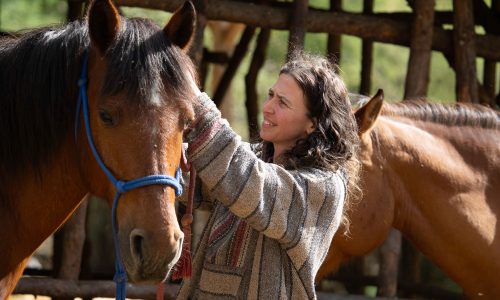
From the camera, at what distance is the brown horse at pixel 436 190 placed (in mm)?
3857

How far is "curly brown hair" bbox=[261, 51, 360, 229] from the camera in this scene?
2.59 m

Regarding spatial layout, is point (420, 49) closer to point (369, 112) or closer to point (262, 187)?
point (369, 112)

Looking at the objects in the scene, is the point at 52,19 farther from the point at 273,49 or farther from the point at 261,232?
the point at 261,232

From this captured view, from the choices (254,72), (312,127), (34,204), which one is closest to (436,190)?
(312,127)

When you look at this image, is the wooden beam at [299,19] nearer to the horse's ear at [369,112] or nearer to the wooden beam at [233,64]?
the horse's ear at [369,112]

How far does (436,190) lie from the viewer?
3.95 meters

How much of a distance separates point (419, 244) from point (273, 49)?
29.6 feet

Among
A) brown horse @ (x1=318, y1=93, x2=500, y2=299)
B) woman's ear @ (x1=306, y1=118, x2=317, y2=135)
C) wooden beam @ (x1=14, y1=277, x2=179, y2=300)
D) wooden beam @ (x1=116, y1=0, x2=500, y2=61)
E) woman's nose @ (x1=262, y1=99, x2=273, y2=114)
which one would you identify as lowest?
wooden beam @ (x1=14, y1=277, x2=179, y2=300)

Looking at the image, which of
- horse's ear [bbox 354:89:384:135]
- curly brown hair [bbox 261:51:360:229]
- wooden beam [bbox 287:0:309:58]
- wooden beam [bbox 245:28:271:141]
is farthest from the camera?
wooden beam [bbox 245:28:271:141]

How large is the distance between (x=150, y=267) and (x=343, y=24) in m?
3.56

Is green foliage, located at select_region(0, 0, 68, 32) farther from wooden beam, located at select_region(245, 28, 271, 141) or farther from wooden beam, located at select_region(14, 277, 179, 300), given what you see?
wooden beam, located at select_region(14, 277, 179, 300)

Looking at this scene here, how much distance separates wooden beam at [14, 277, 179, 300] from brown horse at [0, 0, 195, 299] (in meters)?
2.46

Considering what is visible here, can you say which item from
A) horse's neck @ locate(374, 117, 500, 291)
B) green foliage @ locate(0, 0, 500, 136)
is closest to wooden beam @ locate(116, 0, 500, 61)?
horse's neck @ locate(374, 117, 500, 291)

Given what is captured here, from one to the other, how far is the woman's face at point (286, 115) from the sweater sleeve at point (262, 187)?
158 mm
